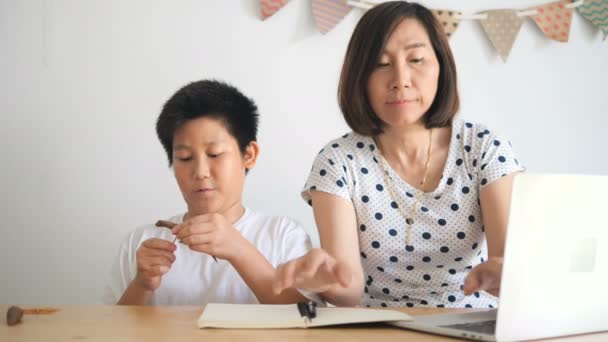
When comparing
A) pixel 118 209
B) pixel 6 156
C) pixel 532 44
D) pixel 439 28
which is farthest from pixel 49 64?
pixel 532 44

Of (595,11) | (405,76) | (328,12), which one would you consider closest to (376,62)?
(405,76)

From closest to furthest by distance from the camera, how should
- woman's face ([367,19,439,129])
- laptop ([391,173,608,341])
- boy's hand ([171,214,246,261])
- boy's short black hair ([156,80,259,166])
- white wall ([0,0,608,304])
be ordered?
1. laptop ([391,173,608,341])
2. boy's hand ([171,214,246,261])
3. woman's face ([367,19,439,129])
4. boy's short black hair ([156,80,259,166])
5. white wall ([0,0,608,304])

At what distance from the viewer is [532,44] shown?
1.87m

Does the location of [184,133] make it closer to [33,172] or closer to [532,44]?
[33,172]

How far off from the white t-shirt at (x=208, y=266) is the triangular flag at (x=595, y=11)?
1.11 m

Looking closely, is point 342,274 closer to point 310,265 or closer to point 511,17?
point 310,265

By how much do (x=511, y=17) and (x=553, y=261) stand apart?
1.29m

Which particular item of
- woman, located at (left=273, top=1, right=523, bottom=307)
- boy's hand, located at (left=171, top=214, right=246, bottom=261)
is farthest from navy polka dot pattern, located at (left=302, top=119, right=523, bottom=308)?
boy's hand, located at (left=171, top=214, right=246, bottom=261)

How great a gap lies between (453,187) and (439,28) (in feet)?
0.97

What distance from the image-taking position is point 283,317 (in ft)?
2.67

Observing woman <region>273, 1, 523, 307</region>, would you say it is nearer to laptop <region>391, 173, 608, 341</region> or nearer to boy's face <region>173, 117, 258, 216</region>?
boy's face <region>173, 117, 258, 216</region>

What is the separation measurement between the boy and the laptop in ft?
1.59

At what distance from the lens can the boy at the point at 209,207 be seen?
1.23 meters

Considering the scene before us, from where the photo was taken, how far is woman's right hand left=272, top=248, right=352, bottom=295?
799 mm
